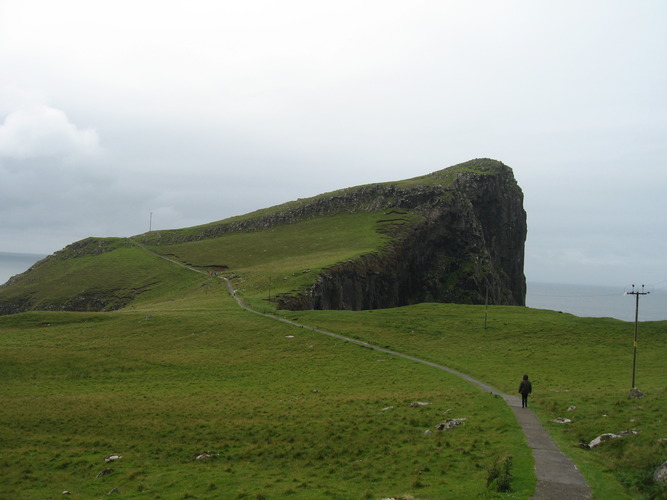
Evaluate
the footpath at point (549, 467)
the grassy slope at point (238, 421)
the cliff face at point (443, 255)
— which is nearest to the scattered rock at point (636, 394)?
the footpath at point (549, 467)

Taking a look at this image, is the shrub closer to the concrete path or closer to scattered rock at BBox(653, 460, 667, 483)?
the concrete path

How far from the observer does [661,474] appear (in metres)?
17.3

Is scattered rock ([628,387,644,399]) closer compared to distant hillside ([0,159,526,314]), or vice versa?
scattered rock ([628,387,644,399])

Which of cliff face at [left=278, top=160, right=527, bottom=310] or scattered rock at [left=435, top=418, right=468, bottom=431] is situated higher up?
Answer: cliff face at [left=278, top=160, right=527, bottom=310]

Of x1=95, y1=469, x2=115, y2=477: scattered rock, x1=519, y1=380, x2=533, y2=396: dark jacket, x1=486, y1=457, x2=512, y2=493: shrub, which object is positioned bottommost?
x1=95, y1=469, x2=115, y2=477: scattered rock

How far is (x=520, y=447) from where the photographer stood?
2206 cm

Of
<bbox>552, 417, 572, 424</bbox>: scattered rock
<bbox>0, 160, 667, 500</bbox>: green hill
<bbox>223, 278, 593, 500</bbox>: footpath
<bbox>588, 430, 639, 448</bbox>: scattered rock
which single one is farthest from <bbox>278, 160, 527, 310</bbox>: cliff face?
<bbox>588, 430, 639, 448</bbox>: scattered rock

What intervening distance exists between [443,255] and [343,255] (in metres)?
44.9

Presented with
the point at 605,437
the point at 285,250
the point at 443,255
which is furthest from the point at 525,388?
the point at 443,255

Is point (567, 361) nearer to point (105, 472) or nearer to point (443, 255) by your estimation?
point (105, 472)

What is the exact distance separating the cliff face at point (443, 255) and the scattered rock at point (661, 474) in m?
72.0

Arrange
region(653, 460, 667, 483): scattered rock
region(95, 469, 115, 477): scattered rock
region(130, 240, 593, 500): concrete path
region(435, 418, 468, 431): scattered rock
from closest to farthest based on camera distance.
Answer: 1. region(130, 240, 593, 500): concrete path
2. region(653, 460, 667, 483): scattered rock
3. region(95, 469, 115, 477): scattered rock
4. region(435, 418, 468, 431): scattered rock

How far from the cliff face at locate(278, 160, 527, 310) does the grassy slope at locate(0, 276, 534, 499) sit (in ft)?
109

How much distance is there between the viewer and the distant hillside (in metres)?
113
